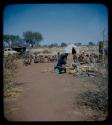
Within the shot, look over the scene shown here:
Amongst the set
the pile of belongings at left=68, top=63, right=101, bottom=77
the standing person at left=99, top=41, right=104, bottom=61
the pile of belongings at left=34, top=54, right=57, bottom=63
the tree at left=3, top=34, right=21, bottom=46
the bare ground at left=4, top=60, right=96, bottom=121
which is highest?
the tree at left=3, top=34, right=21, bottom=46

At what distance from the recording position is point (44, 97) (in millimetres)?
2512

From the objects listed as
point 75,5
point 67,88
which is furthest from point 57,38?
point 67,88

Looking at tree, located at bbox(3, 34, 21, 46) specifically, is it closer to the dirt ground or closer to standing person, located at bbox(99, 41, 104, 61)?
the dirt ground

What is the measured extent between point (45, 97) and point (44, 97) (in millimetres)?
11

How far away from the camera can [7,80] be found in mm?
2436

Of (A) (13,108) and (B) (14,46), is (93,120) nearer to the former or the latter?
(A) (13,108)

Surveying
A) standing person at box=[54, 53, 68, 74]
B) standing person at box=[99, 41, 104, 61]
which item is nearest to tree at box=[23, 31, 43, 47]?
standing person at box=[54, 53, 68, 74]

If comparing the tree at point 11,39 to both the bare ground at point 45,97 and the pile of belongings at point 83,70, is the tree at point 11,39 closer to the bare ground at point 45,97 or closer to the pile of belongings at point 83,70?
the bare ground at point 45,97

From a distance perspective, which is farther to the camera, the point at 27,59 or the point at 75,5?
the point at 27,59

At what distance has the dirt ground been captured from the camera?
2455 millimetres

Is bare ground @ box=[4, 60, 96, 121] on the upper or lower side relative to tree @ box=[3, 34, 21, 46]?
lower

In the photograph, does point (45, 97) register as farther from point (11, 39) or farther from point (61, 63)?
point (11, 39)

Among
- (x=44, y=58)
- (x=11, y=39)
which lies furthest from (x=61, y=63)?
(x=11, y=39)

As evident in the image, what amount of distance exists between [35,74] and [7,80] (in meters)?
0.31
